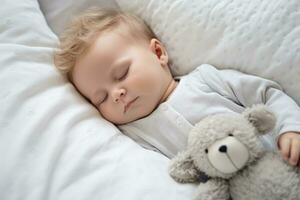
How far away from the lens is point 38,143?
2.61ft

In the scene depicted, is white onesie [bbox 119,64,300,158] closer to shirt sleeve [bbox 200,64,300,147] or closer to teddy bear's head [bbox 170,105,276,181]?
shirt sleeve [bbox 200,64,300,147]

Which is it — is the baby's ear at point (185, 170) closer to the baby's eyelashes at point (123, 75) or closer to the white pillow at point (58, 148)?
the white pillow at point (58, 148)

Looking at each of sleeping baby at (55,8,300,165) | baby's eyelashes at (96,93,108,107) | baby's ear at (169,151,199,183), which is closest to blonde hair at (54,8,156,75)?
sleeping baby at (55,8,300,165)

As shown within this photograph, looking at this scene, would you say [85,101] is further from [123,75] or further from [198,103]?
[198,103]

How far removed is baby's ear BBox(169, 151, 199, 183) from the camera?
75 centimetres

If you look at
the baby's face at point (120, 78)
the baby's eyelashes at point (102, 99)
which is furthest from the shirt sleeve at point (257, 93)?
the baby's eyelashes at point (102, 99)

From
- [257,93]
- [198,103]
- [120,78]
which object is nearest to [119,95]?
[120,78]

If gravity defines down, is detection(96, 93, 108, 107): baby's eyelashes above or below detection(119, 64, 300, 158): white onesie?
below

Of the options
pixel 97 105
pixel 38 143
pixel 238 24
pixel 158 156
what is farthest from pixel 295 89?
pixel 38 143

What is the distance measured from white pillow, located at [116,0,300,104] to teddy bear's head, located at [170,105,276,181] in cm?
21

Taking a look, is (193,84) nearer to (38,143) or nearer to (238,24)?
(238,24)

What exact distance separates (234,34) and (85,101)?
39 centimetres

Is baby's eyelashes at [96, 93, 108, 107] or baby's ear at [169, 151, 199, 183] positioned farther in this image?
baby's eyelashes at [96, 93, 108, 107]

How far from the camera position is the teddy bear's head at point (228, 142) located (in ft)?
2.17
